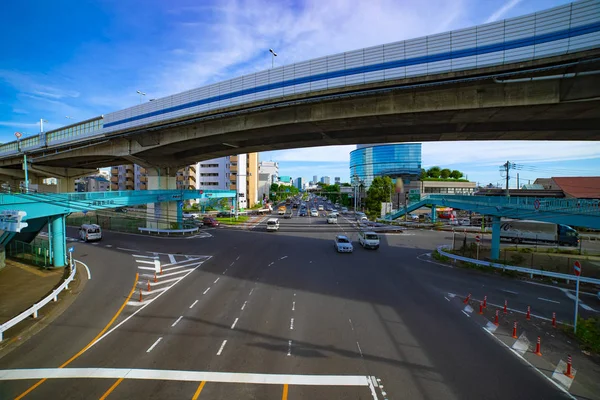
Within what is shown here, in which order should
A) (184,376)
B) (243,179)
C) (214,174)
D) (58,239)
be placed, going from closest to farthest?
(184,376)
(58,239)
(243,179)
(214,174)

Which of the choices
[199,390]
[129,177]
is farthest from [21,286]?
[129,177]

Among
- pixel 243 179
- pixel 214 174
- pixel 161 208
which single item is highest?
pixel 214 174

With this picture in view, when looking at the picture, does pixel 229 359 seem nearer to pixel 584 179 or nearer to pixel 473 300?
pixel 473 300

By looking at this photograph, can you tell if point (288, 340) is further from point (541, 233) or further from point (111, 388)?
point (541, 233)

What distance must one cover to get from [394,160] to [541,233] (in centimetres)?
8952

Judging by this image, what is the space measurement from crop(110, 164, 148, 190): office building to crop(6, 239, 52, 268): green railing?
212 ft

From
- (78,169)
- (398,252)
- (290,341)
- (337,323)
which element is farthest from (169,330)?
(78,169)

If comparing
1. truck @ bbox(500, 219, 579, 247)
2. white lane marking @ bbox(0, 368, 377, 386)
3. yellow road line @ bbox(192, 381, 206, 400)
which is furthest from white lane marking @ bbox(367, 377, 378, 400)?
truck @ bbox(500, 219, 579, 247)

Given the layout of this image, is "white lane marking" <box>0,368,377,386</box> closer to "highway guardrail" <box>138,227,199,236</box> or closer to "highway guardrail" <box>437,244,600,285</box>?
"highway guardrail" <box>437,244,600,285</box>

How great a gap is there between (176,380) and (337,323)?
6241 millimetres

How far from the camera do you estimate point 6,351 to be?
942 centimetres

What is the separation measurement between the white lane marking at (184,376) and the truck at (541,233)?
35880 mm

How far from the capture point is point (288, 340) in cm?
1005

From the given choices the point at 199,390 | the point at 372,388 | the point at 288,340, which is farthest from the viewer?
the point at 288,340
